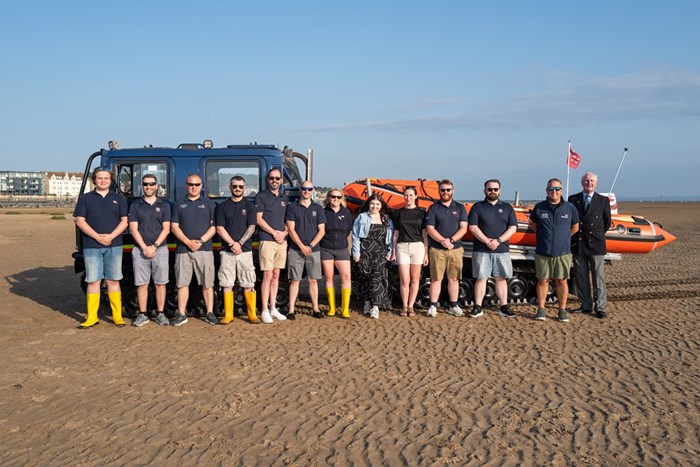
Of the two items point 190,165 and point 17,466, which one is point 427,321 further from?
point 17,466

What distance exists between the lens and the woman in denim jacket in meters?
8.97

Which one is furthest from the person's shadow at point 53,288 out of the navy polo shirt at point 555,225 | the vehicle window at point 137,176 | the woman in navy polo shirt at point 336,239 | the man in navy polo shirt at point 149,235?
the navy polo shirt at point 555,225

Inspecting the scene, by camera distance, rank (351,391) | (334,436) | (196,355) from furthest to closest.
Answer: (196,355), (351,391), (334,436)

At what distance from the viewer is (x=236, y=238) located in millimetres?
8320

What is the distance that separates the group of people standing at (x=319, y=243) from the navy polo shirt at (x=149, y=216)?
1 centimetres

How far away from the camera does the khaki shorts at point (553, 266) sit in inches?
340

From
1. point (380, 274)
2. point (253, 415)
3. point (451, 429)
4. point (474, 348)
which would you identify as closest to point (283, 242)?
point (380, 274)

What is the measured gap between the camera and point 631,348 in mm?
7223

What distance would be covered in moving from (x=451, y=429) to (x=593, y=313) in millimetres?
5220

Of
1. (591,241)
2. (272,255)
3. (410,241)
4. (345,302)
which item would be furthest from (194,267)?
(591,241)

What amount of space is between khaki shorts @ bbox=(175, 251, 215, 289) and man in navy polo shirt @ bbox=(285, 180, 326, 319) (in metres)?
1.16

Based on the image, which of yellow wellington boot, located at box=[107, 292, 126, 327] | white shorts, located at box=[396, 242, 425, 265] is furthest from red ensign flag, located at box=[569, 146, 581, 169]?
yellow wellington boot, located at box=[107, 292, 126, 327]

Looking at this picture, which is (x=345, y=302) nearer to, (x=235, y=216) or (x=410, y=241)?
(x=410, y=241)

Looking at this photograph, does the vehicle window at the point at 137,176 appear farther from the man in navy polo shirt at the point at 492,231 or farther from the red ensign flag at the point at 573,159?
the red ensign flag at the point at 573,159
